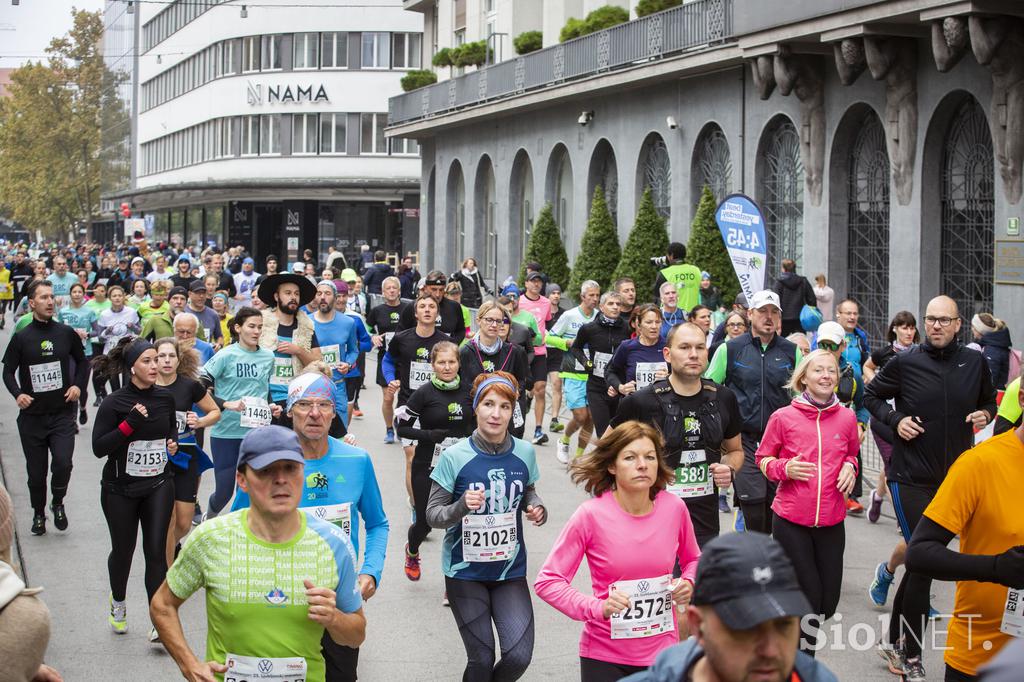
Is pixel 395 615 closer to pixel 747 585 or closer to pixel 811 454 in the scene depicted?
pixel 811 454

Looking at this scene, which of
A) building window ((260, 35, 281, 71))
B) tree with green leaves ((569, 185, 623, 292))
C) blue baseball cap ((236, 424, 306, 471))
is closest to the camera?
blue baseball cap ((236, 424, 306, 471))

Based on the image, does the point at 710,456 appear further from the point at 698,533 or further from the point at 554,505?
the point at 554,505

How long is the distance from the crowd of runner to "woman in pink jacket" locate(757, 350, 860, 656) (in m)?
0.02

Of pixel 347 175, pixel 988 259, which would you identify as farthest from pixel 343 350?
pixel 347 175

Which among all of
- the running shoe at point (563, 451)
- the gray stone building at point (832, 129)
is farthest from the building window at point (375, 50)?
the running shoe at point (563, 451)

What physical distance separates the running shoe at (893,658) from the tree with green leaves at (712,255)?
56.1 ft

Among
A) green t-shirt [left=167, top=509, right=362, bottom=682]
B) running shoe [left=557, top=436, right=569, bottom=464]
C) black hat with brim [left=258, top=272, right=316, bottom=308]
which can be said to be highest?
black hat with brim [left=258, top=272, right=316, bottom=308]

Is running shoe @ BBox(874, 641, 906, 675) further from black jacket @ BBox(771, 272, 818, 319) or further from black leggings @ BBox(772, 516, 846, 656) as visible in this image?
black jacket @ BBox(771, 272, 818, 319)

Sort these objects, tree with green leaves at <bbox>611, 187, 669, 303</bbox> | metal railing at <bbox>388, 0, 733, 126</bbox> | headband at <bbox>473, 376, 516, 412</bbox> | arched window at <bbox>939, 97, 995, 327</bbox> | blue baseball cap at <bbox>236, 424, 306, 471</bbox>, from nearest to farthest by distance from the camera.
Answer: blue baseball cap at <bbox>236, 424, 306, 471</bbox> < headband at <bbox>473, 376, 516, 412</bbox> < arched window at <bbox>939, 97, 995, 327</bbox> < metal railing at <bbox>388, 0, 733, 126</bbox> < tree with green leaves at <bbox>611, 187, 669, 303</bbox>

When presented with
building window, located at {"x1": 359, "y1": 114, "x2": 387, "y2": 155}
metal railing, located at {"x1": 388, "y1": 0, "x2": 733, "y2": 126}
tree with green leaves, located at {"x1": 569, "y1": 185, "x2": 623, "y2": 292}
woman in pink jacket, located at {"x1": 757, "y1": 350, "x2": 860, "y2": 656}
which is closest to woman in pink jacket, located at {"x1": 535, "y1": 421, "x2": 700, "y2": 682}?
Answer: woman in pink jacket, located at {"x1": 757, "y1": 350, "x2": 860, "y2": 656}

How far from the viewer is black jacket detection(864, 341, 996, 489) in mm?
8500

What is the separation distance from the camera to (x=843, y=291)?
2369cm

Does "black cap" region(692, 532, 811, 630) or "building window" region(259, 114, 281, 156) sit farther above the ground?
"building window" region(259, 114, 281, 156)

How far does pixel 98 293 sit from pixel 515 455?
44.7 feet
